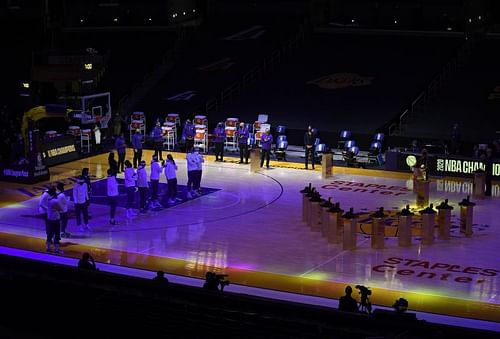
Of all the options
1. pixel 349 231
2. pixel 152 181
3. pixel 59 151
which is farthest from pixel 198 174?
pixel 59 151

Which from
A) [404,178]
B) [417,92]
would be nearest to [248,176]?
[404,178]

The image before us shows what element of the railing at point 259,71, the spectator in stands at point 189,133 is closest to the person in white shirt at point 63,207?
the spectator in stands at point 189,133

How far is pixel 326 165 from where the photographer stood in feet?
109

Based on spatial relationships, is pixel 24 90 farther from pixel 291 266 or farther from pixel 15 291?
pixel 15 291

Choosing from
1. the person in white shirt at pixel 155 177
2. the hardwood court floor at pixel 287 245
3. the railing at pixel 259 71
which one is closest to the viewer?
the hardwood court floor at pixel 287 245

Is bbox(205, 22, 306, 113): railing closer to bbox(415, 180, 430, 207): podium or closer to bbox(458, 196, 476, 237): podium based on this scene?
bbox(415, 180, 430, 207): podium

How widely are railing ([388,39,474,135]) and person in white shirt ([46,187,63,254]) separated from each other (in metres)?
17.9

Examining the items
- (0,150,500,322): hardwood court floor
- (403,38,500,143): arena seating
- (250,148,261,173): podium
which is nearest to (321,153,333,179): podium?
(0,150,500,322): hardwood court floor

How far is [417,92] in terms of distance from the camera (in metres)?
41.1

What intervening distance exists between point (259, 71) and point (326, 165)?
45.8ft

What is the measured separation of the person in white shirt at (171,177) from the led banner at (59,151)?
281 inches

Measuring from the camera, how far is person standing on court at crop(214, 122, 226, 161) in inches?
1417

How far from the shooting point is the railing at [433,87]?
39169mm

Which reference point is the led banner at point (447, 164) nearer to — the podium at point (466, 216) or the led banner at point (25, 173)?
the podium at point (466, 216)
